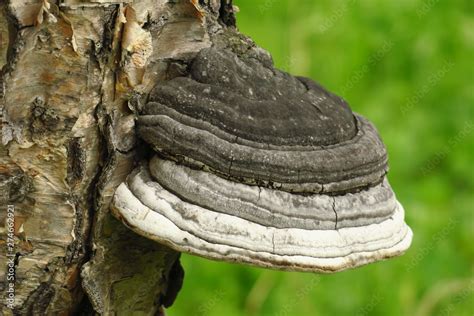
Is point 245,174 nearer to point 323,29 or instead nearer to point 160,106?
point 160,106

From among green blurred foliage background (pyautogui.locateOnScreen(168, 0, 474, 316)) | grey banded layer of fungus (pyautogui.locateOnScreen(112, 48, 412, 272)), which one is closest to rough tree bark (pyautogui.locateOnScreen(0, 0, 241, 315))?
grey banded layer of fungus (pyautogui.locateOnScreen(112, 48, 412, 272))

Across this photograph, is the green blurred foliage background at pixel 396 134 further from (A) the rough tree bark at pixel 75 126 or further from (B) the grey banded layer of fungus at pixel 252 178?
(B) the grey banded layer of fungus at pixel 252 178

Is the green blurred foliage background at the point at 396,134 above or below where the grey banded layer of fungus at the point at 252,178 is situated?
below

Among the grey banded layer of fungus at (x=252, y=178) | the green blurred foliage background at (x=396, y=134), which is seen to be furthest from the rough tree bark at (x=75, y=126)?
the green blurred foliage background at (x=396, y=134)

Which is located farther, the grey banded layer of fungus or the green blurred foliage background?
the green blurred foliage background

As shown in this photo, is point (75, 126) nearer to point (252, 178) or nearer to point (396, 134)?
point (252, 178)

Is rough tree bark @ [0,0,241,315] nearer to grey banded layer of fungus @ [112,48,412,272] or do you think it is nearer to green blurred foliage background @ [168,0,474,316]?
grey banded layer of fungus @ [112,48,412,272]
